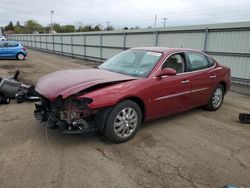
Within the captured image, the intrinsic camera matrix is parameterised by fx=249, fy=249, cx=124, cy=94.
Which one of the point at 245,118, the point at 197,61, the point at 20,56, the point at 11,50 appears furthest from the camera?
the point at 20,56

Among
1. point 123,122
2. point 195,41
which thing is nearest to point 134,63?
point 123,122

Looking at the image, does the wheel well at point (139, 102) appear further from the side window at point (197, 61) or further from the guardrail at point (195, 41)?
the guardrail at point (195, 41)

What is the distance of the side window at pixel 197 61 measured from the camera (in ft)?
18.2

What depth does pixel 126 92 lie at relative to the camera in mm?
4133

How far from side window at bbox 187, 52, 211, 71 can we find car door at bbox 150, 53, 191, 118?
0.25 metres

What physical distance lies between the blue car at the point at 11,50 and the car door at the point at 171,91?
1746 cm

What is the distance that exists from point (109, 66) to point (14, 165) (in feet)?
8.97

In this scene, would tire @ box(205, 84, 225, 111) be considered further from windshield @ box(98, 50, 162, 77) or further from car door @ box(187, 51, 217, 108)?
windshield @ box(98, 50, 162, 77)

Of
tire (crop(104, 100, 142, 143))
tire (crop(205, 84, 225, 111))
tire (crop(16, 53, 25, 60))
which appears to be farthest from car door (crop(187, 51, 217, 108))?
tire (crop(16, 53, 25, 60))

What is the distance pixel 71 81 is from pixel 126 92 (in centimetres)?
95

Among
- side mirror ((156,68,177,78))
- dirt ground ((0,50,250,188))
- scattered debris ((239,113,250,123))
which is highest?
side mirror ((156,68,177,78))

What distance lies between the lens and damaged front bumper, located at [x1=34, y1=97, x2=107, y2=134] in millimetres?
3883

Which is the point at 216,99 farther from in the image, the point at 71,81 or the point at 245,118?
the point at 71,81

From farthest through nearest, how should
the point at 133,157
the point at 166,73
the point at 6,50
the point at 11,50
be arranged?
1. the point at 11,50
2. the point at 6,50
3. the point at 166,73
4. the point at 133,157
